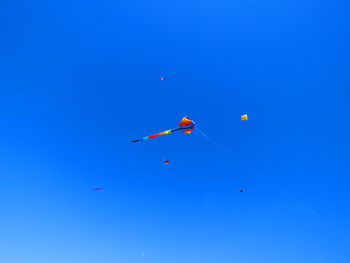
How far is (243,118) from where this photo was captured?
17094 millimetres

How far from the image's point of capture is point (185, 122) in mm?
14898

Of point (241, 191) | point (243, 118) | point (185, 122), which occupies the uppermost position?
point (243, 118)

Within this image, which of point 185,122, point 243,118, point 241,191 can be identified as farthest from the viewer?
point 241,191

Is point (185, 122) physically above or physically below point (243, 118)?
below

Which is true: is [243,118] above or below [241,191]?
above

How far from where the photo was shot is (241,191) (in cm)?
1897

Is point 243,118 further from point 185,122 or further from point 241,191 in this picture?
point 241,191

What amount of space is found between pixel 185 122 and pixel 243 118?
4.98 m

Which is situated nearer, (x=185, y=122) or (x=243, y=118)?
(x=185, y=122)

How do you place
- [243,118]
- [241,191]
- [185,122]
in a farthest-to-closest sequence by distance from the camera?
[241,191] → [243,118] → [185,122]

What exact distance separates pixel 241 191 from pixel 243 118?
627cm

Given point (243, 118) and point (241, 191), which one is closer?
point (243, 118)

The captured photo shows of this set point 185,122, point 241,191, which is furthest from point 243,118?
point 241,191

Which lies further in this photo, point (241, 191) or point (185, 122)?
point (241, 191)
